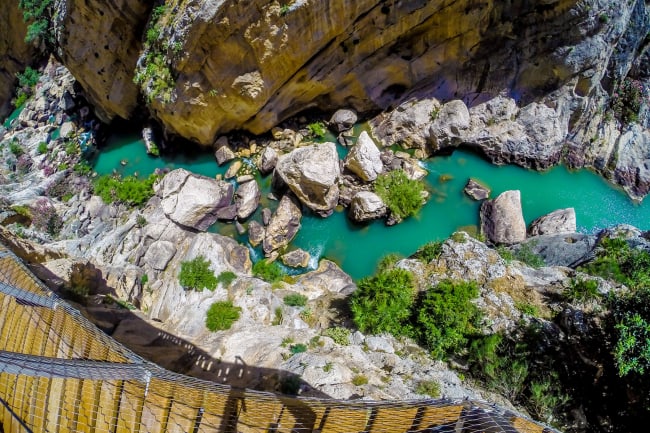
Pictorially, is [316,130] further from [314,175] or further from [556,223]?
[556,223]

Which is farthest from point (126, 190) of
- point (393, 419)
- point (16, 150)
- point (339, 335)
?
point (393, 419)

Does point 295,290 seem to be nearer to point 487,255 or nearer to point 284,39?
point 487,255

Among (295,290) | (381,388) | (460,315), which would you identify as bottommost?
(381,388)

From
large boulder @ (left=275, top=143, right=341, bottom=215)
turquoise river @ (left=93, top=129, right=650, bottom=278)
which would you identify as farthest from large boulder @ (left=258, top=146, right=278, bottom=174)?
large boulder @ (left=275, top=143, right=341, bottom=215)

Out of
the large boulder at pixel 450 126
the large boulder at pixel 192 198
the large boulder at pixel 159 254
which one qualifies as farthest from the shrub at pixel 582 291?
the large boulder at pixel 159 254

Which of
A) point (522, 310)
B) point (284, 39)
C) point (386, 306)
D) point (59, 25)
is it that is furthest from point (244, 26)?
point (522, 310)

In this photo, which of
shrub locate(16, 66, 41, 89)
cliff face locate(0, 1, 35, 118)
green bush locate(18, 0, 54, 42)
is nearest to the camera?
green bush locate(18, 0, 54, 42)

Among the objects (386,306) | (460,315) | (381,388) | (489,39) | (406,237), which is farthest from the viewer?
(489,39)

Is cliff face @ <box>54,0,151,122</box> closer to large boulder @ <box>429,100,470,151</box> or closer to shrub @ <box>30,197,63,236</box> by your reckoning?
shrub @ <box>30,197,63,236</box>
